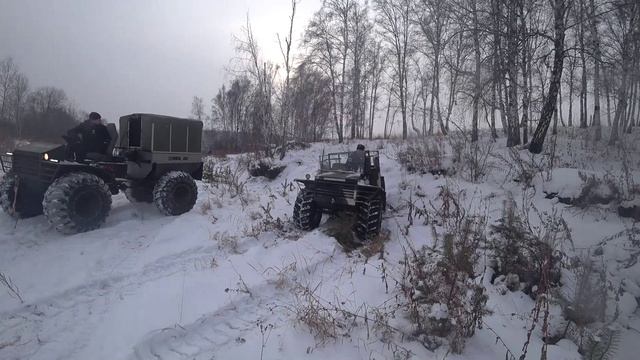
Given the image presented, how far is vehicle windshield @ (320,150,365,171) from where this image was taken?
8078mm

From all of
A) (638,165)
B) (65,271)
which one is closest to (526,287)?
(65,271)

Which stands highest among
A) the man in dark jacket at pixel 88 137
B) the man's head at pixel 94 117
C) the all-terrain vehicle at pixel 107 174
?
the man's head at pixel 94 117

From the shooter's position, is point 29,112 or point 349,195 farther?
point 29,112

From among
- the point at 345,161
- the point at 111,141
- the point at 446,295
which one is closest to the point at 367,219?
the point at 345,161

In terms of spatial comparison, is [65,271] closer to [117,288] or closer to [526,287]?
[117,288]

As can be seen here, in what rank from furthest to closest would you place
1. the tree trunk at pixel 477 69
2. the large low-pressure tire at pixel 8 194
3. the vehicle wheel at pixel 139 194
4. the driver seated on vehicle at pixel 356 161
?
the tree trunk at pixel 477 69 < the vehicle wheel at pixel 139 194 < the driver seated on vehicle at pixel 356 161 < the large low-pressure tire at pixel 8 194

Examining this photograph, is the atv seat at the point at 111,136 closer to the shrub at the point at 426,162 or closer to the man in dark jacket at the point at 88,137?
the man in dark jacket at the point at 88,137

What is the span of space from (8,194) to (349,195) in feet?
19.4

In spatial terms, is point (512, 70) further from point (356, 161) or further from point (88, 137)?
point (88, 137)

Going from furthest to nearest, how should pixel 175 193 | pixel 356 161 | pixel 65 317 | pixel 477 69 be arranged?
pixel 477 69 < pixel 356 161 < pixel 175 193 < pixel 65 317

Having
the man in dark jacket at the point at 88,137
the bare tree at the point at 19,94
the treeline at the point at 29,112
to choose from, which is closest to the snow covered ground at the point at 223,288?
the man in dark jacket at the point at 88,137

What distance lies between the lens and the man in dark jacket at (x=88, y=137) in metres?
7.00

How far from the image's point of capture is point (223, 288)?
4855mm

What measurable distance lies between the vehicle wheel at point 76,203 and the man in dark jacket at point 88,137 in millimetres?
953
